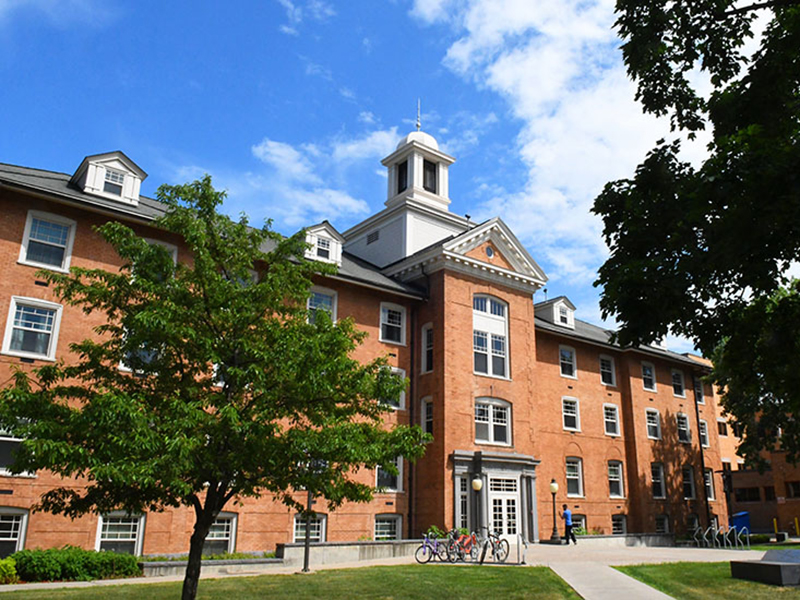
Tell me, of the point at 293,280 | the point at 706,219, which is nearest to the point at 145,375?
the point at 293,280

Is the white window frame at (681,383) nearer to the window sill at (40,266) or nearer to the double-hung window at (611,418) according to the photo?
the double-hung window at (611,418)

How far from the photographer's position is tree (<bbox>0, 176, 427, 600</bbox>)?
413 inches

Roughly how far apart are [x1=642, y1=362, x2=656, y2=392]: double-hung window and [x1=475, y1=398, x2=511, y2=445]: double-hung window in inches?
532

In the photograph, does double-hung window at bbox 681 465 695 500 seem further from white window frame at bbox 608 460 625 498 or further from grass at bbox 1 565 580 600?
grass at bbox 1 565 580 600

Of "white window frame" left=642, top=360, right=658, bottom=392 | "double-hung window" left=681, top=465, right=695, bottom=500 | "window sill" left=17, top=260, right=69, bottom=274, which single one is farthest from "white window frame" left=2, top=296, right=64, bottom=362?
"double-hung window" left=681, top=465, right=695, bottom=500

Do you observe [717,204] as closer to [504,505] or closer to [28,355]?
[28,355]

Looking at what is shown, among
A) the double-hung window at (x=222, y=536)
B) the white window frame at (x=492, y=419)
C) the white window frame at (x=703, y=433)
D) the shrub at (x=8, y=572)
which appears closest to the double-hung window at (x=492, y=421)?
the white window frame at (x=492, y=419)

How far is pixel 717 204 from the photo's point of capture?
8.89 meters

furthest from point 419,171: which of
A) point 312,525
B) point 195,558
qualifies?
point 195,558

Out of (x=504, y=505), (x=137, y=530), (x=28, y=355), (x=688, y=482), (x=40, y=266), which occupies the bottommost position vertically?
(x=137, y=530)

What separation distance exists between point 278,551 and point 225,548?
3551 millimetres

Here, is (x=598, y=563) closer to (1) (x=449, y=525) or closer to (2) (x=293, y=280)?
(1) (x=449, y=525)

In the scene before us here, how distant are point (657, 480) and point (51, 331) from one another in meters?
31.6

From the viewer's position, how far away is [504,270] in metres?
31.4
